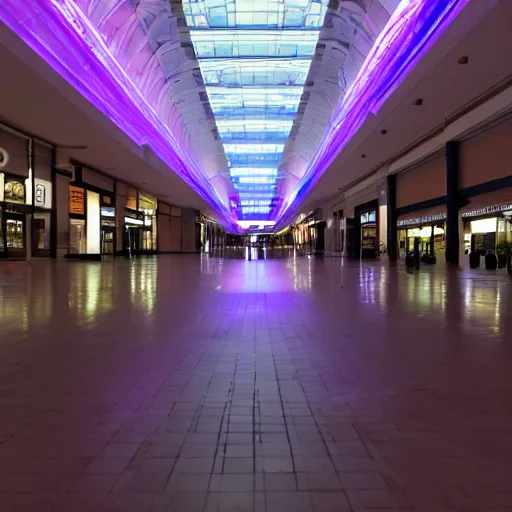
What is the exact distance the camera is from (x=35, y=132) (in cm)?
1588

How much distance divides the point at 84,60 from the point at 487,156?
1125 cm

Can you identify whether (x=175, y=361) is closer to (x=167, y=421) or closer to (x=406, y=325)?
(x=167, y=421)

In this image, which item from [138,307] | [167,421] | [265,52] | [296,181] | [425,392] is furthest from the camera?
[296,181]

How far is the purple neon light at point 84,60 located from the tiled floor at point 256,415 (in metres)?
6.47

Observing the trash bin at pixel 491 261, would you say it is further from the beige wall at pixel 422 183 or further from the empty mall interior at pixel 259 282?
the beige wall at pixel 422 183

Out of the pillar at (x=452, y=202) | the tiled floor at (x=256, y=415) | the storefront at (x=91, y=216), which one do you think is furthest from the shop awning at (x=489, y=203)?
the storefront at (x=91, y=216)

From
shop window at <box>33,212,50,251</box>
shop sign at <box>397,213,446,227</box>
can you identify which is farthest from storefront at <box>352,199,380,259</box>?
shop window at <box>33,212,50,251</box>

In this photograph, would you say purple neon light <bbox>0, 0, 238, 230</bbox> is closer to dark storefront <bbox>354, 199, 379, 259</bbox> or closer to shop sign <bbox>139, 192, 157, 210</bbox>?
shop sign <bbox>139, 192, 157, 210</bbox>

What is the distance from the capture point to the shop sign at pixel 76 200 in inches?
810

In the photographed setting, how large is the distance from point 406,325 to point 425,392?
211cm

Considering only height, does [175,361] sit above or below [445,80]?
below

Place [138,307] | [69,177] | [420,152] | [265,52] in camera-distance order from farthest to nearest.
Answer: [69,177], [420,152], [265,52], [138,307]

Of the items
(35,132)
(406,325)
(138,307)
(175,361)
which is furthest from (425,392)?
(35,132)

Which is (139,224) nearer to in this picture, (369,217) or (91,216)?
(91,216)
